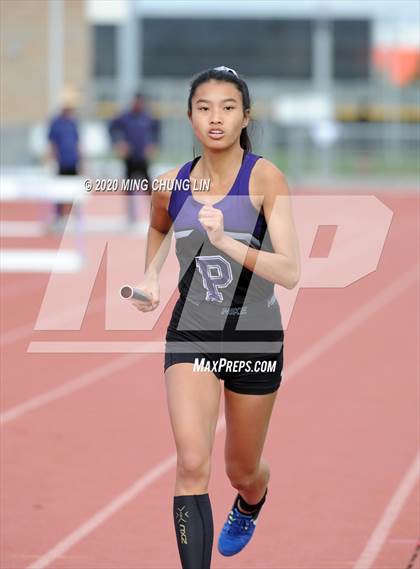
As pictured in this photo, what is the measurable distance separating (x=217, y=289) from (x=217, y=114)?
616 mm

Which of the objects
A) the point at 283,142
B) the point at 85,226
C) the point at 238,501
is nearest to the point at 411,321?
the point at 238,501

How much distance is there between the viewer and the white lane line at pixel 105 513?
20.1 ft

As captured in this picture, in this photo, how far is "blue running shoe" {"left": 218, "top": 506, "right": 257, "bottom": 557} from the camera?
19.2 feet

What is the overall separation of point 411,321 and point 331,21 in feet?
166

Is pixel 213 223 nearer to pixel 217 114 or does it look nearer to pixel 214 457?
pixel 217 114

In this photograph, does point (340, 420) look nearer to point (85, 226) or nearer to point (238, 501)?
point (238, 501)

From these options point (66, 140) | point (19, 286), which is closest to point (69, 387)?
point (19, 286)

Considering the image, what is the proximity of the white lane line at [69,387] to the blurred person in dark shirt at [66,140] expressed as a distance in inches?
379

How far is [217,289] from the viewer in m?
5.15

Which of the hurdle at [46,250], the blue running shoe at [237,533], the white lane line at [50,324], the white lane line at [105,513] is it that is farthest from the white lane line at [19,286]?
the blue running shoe at [237,533]

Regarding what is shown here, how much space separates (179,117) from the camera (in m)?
41.1

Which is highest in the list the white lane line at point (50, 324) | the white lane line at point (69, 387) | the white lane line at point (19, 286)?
the white lane line at point (69, 387)

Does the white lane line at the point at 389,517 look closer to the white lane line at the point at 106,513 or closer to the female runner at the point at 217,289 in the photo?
the female runner at the point at 217,289

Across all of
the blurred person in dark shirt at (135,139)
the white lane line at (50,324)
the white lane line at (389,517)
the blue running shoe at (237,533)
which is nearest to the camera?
the blue running shoe at (237,533)
